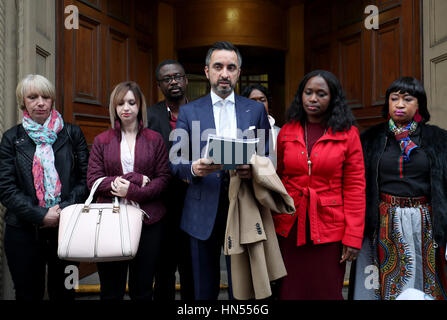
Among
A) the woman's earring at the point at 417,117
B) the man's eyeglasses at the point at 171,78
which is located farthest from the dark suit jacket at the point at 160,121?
the woman's earring at the point at 417,117

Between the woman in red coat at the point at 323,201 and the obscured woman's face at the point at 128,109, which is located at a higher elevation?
the obscured woman's face at the point at 128,109

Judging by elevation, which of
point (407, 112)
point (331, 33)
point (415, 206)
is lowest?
point (415, 206)

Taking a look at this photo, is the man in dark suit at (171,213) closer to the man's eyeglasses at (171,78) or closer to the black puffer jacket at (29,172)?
the man's eyeglasses at (171,78)

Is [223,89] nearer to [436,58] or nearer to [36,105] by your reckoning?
[36,105]

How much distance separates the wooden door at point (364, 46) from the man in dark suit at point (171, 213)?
218 centimetres

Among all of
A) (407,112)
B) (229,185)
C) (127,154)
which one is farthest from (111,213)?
(407,112)

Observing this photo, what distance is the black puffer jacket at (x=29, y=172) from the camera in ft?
6.85

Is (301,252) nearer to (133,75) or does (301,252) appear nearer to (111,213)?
(111,213)

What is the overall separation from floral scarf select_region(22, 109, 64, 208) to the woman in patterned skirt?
1.88 m

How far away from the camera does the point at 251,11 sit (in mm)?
5336

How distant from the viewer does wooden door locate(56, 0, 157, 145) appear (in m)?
3.20

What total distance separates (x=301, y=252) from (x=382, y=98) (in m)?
2.39

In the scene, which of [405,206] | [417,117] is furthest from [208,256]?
[417,117]

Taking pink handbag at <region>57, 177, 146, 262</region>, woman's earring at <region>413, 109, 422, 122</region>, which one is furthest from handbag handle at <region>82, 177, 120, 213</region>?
woman's earring at <region>413, 109, 422, 122</region>
